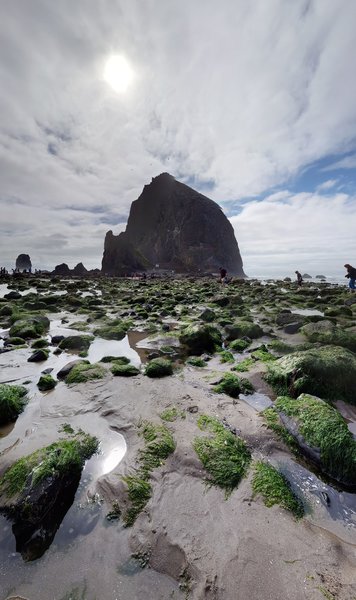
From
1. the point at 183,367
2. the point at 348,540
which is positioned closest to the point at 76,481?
the point at 348,540

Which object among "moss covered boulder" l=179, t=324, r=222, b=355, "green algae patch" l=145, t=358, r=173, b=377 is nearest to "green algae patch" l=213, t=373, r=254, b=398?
"green algae patch" l=145, t=358, r=173, b=377

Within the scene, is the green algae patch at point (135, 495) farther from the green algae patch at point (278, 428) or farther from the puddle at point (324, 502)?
the green algae patch at point (278, 428)

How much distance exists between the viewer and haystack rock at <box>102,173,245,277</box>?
116m

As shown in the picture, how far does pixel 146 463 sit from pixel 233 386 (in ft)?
10.1

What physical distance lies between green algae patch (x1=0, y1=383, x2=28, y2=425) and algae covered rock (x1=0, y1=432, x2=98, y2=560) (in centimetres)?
183

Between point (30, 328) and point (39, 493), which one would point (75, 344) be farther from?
point (39, 493)

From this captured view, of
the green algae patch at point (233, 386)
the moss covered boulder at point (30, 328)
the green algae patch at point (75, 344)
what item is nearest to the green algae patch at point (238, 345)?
the green algae patch at point (233, 386)

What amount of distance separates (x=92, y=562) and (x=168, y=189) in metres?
163

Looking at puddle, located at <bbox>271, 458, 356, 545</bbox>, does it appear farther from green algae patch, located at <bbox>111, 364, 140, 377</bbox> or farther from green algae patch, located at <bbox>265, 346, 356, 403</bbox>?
green algae patch, located at <bbox>111, 364, 140, 377</bbox>

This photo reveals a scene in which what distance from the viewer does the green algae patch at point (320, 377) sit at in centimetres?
630

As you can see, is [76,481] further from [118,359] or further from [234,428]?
[118,359]

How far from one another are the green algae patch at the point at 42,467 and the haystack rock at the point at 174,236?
337ft

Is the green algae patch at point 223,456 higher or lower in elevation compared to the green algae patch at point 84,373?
lower

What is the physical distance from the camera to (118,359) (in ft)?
29.0
